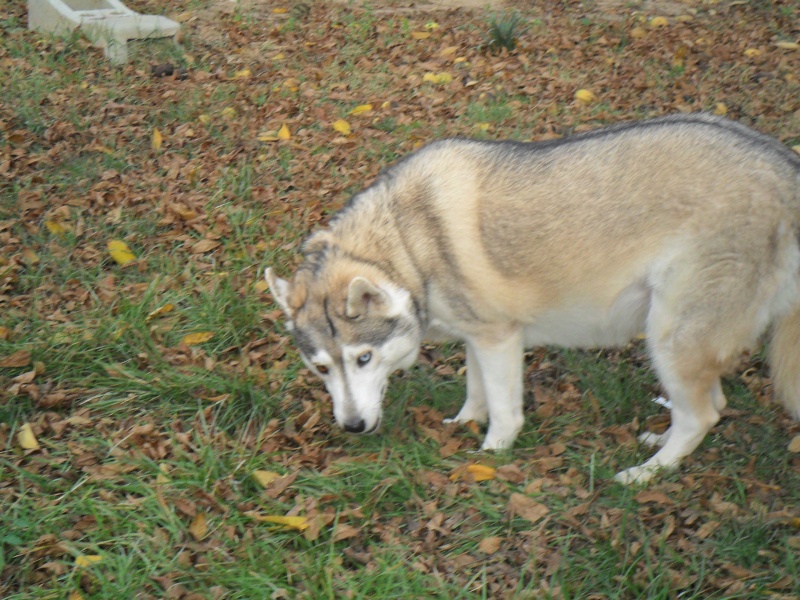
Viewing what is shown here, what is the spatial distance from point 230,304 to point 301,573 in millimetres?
2221

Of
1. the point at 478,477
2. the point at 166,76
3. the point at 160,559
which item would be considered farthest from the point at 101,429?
the point at 166,76

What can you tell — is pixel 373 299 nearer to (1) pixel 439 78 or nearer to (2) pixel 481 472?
(2) pixel 481 472

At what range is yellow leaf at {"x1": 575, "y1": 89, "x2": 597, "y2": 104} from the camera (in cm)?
780

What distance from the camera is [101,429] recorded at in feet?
15.0

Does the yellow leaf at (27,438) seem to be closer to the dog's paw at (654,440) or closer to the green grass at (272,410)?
the green grass at (272,410)

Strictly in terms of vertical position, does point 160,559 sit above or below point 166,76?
below

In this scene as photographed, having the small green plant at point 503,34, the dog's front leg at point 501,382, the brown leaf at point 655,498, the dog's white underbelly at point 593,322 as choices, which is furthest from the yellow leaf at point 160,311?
the small green plant at point 503,34

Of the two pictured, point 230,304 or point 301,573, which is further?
point 230,304

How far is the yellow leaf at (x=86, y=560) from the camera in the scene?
12.2ft

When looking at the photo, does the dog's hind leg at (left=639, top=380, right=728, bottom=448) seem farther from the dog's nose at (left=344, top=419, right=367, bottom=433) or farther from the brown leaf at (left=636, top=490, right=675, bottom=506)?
the dog's nose at (left=344, top=419, right=367, bottom=433)

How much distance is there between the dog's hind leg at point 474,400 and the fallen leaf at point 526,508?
2.85ft

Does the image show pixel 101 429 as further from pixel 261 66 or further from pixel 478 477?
pixel 261 66

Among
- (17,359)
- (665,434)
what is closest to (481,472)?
(665,434)

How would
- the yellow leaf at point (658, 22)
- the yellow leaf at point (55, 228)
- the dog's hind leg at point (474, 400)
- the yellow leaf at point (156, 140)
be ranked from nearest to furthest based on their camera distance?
the dog's hind leg at point (474, 400) < the yellow leaf at point (55, 228) < the yellow leaf at point (156, 140) < the yellow leaf at point (658, 22)
